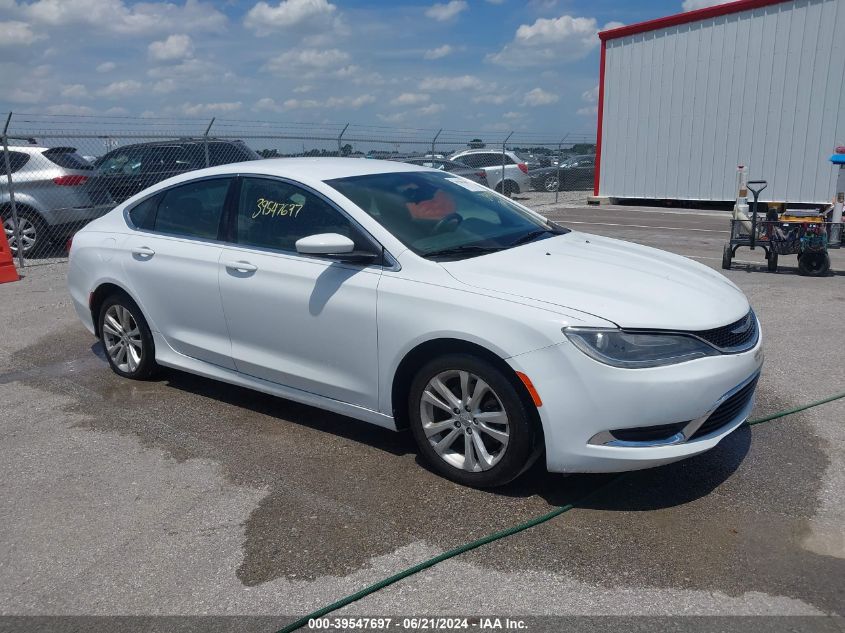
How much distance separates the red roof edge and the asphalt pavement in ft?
51.0

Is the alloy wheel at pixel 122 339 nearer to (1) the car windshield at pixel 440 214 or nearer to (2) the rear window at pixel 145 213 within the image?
(2) the rear window at pixel 145 213

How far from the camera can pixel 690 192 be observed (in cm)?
1989

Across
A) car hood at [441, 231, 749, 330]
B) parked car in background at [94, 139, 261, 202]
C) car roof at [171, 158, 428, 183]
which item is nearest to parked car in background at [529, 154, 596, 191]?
parked car in background at [94, 139, 261, 202]

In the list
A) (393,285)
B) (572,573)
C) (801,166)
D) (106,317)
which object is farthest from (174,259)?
(801,166)

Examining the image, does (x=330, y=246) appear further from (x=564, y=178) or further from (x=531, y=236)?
(x=564, y=178)

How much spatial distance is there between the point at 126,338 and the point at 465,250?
2.81 metres

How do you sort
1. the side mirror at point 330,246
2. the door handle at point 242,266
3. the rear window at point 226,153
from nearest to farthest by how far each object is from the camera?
1. the side mirror at point 330,246
2. the door handle at point 242,266
3. the rear window at point 226,153

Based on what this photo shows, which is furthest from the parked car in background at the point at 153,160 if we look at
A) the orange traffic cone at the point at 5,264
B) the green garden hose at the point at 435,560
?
the green garden hose at the point at 435,560

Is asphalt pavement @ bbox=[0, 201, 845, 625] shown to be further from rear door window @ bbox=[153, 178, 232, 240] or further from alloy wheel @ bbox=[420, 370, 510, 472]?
rear door window @ bbox=[153, 178, 232, 240]

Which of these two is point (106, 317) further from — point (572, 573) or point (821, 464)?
point (821, 464)

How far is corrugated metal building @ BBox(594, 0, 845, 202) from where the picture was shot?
17.4m

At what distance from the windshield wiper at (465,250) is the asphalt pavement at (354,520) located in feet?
3.73

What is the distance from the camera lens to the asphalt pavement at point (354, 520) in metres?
2.96

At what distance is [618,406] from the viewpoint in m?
3.29
